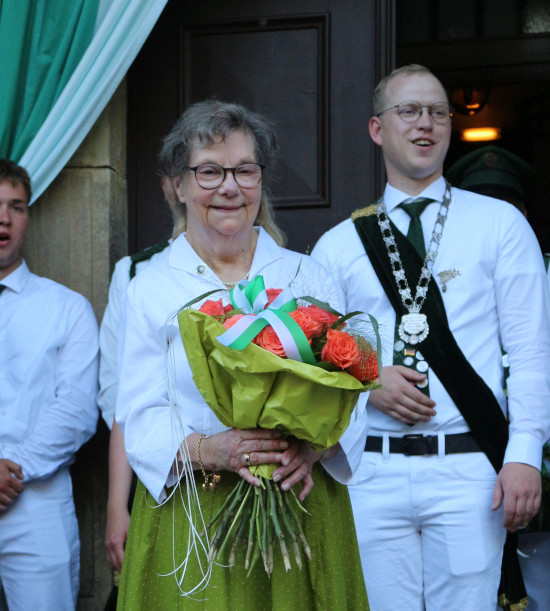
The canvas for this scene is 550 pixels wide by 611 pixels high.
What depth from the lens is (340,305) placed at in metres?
2.67

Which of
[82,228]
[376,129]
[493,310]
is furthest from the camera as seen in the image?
[82,228]

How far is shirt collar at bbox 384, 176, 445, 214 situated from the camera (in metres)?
3.37

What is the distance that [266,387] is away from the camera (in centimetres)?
224

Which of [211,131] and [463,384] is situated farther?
[463,384]

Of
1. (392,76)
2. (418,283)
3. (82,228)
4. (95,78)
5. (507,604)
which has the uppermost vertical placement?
(95,78)

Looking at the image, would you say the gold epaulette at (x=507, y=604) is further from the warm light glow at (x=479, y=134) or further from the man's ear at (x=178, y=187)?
the warm light glow at (x=479, y=134)

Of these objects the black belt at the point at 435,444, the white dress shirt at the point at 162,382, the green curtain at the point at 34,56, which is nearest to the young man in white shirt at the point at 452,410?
the black belt at the point at 435,444

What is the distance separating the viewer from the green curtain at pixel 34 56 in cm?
418

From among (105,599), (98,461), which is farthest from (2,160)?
(105,599)

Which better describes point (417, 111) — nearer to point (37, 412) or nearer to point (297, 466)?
point (297, 466)

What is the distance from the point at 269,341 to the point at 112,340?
69.4 inches

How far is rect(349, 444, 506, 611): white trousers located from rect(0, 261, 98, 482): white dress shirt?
1.24 metres

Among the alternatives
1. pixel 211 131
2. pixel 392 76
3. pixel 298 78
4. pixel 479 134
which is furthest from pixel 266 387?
pixel 479 134

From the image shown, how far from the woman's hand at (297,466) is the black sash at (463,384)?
0.75 m
